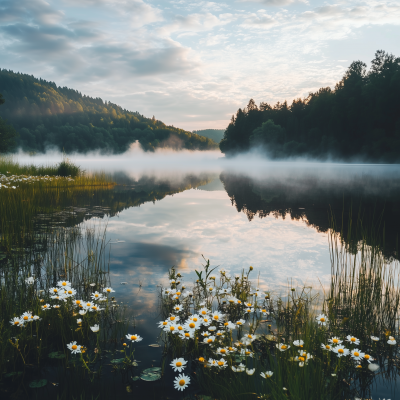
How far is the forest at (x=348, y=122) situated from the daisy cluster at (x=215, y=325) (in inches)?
2600

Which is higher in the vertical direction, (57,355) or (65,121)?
(65,121)

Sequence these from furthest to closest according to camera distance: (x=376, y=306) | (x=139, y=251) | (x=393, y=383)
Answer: (x=139, y=251), (x=376, y=306), (x=393, y=383)

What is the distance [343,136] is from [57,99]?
Answer: 4698 inches

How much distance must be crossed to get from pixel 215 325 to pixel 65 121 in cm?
14292

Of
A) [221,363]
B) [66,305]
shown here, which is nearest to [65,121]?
[66,305]

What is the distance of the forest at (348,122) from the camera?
62.8 meters

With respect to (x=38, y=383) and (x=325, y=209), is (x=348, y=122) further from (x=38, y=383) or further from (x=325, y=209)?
(x=38, y=383)

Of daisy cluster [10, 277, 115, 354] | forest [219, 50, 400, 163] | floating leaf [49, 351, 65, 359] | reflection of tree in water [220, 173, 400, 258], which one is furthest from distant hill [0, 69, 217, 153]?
floating leaf [49, 351, 65, 359]

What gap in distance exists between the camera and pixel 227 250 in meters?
7.60

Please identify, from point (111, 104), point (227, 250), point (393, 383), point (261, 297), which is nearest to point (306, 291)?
point (261, 297)

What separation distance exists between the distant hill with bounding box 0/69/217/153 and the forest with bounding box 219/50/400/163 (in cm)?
6577

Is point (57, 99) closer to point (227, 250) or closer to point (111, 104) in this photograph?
point (111, 104)

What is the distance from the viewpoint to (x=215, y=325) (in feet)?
11.9

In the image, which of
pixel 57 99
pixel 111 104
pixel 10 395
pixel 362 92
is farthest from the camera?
pixel 111 104
